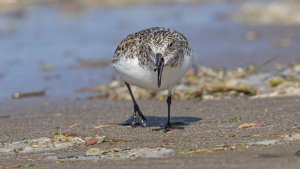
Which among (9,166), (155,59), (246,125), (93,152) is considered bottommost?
(9,166)

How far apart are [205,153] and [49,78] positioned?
6928 millimetres

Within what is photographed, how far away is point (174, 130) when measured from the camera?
23.0 ft

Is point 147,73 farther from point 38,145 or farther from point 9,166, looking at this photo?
point 9,166

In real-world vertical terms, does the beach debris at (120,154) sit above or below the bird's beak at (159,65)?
below

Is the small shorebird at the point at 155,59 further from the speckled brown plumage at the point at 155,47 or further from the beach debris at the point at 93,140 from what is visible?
the beach debris at the point at 93,140

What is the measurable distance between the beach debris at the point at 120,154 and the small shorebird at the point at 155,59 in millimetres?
980

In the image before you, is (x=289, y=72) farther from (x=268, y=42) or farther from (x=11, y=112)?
(x=268, y=42)

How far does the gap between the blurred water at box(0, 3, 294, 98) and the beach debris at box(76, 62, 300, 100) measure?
2.69 ft

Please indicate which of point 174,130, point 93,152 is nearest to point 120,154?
point 93,152

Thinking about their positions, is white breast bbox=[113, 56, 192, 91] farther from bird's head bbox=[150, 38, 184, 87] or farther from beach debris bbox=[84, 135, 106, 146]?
beach debris bbox=[84, 135, 106, 146]

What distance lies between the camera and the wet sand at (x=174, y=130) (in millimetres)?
5383

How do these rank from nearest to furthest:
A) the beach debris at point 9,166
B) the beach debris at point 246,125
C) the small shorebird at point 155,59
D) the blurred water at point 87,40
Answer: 1. the beach debris at point 9,166
2. the small shorebird at point 155,59
3. the beach debris at point 246,125
4. the blurred water at point 87,40

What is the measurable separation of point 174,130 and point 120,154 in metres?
1.31

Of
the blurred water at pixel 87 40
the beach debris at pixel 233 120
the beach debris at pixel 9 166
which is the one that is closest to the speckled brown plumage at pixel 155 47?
the beach debris at pixel 233 120
